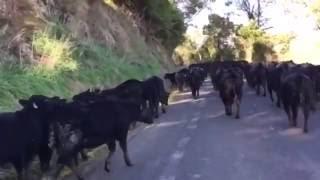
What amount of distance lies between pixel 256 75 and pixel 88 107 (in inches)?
858

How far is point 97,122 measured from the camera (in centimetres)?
1186

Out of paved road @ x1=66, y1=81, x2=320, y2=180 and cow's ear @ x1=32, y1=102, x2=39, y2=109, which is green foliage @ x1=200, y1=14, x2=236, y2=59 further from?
cow's ear @ x1=32, y1=102, x2=39, y2=109

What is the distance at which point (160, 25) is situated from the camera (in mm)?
52750

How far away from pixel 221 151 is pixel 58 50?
10342 millimetres

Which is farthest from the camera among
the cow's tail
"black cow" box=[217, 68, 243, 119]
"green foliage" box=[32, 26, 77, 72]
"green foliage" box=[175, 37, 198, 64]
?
"green foliage" box=[175, 37, 198, 64]

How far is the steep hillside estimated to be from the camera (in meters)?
18.9

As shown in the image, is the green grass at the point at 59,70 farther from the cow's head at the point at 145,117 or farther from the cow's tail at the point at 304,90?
the cow's tail at the point at 304,90


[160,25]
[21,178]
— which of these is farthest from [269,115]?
[160,25]

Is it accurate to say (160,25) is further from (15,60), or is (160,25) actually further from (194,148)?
(194,148)

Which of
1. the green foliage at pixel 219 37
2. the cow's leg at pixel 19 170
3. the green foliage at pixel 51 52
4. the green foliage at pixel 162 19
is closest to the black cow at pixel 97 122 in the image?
the cow's leg at pixel 19 170

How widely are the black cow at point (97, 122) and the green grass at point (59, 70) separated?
3.16 metres

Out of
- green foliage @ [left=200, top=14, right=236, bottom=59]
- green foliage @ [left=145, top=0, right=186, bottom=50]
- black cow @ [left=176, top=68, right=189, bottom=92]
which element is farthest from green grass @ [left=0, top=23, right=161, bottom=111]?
green foliage @ [left=200, top=14, right=236, bottom=59]

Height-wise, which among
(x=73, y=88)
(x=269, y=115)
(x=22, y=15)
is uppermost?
(x=22, y=15)

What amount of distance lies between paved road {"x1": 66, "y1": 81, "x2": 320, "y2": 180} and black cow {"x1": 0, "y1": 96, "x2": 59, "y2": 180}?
1.06 m
